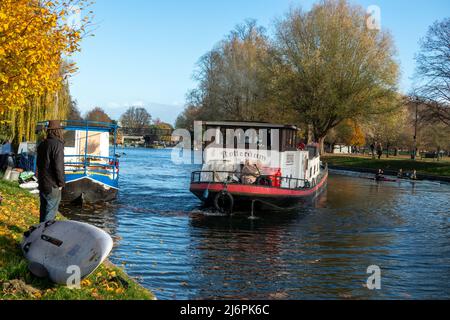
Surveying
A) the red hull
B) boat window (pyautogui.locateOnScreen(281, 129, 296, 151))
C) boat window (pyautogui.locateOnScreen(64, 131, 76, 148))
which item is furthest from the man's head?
boat window (pyautogui.locateOnScreen(64, 131, 76, 148))

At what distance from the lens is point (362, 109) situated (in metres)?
53.5

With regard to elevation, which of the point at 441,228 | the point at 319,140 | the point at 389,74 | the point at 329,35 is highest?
the point at 329,35

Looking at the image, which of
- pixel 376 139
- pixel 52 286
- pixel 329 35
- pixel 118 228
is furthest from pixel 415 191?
pixel 376 139

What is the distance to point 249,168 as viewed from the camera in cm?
2397

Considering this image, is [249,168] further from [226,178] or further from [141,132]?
[141,132]

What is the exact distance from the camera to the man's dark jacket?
10.2 metres

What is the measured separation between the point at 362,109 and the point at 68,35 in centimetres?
4293

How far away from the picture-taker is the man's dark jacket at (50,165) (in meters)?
10.2

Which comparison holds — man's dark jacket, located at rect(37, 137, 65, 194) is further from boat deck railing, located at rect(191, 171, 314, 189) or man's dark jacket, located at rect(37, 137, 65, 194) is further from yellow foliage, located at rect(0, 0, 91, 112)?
boat deck railing, located at rect(191, 171, 314, 189)

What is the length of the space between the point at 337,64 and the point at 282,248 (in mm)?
39341

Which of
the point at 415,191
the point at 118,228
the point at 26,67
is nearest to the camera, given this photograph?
the point at 26,67

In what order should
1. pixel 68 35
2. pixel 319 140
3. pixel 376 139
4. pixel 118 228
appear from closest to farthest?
pixel 68 35 → pixel 118 228 → pixel 319 140 → pixel 376 139

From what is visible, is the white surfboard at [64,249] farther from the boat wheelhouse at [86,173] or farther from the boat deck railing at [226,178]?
the boat wheelhouse at [86,173]
